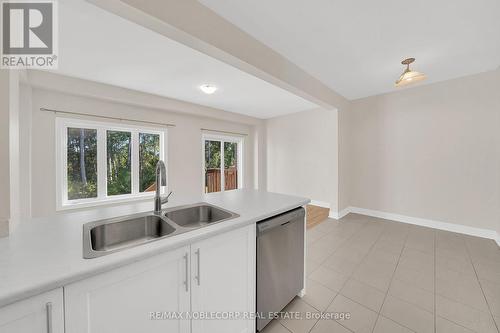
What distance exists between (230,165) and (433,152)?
4.42 metres

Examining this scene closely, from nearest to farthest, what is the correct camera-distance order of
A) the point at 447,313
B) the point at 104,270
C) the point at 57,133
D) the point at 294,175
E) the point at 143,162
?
1. the point at 104,270
2. the point at 447,313
3. the point at 57,133
4. the point at 143,162
5. the point at 294,175

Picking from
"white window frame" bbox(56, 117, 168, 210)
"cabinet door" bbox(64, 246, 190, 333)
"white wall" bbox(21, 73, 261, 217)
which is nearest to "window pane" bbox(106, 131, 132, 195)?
"white window frame" bbox(56, 117, 168, 210)

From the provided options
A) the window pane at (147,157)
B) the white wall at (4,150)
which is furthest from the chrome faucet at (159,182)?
the window pane at (147,157)

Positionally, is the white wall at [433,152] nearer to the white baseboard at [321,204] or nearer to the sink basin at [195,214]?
the white baseboard at [321,204]

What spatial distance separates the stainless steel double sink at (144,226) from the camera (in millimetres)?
1083

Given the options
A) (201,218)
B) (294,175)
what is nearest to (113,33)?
(201,218)

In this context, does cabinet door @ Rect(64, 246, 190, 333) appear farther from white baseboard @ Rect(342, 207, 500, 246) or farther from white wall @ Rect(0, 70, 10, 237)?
white baseboard @ Rect(342, 207, 500, 246)

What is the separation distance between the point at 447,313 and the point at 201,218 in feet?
7.10

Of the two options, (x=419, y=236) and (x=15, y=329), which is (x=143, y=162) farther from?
(x=419, y=236)

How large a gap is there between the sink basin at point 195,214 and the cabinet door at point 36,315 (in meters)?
0.73

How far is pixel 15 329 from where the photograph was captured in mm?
589

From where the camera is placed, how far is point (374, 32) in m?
1.96

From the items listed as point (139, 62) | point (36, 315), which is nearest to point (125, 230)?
point (36, 315)

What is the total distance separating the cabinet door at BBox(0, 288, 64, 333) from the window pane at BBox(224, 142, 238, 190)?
4.68 meters
